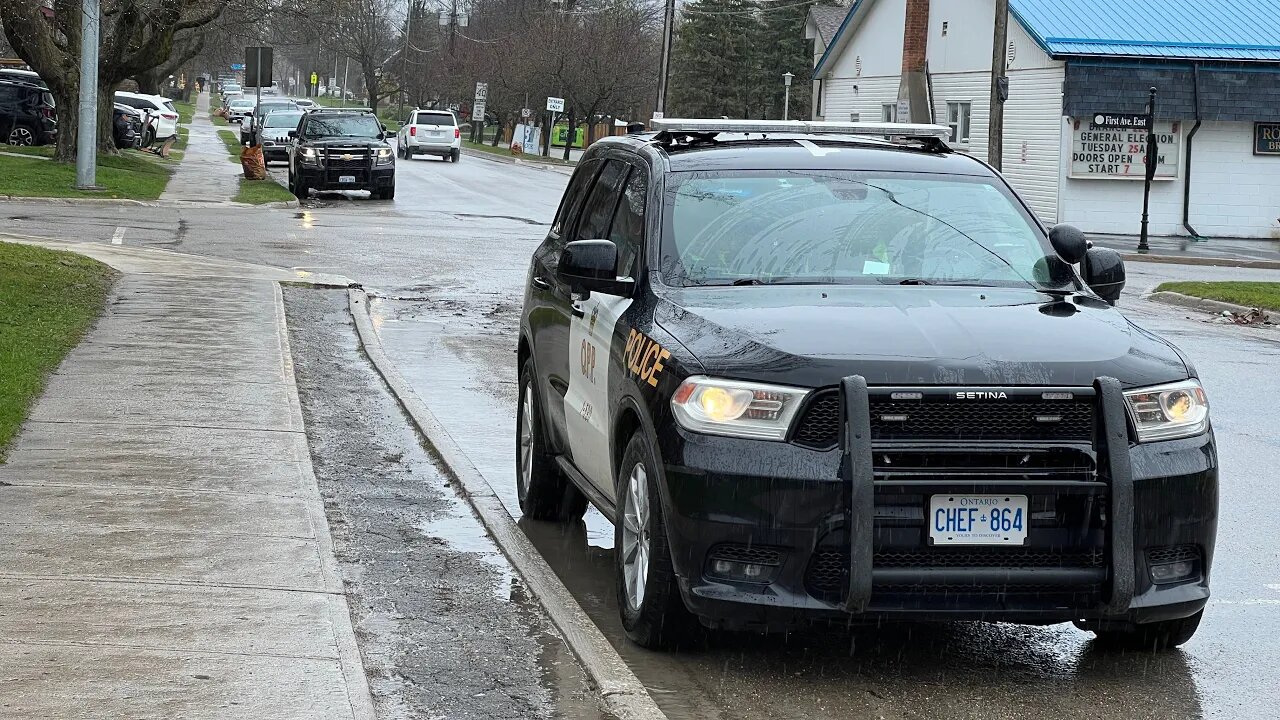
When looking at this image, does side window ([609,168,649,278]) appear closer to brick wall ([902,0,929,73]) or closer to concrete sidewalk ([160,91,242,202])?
concrete sidewalk ([160,91,242,202])

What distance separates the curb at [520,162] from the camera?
6038cm

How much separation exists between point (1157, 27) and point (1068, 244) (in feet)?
109

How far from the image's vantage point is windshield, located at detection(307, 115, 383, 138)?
34812 mm

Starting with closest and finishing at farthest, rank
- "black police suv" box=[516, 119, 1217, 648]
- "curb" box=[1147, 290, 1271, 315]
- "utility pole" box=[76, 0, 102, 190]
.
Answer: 1. "black police suv" box=[516, 119, 1217, 648]
2. "curb" box=[1147, 290, 1271, 315]
3. "utility pole" box=[76, 0, 102, 190]

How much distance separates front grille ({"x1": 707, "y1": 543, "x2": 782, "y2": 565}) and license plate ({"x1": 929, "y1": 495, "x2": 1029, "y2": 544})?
48 centimetres

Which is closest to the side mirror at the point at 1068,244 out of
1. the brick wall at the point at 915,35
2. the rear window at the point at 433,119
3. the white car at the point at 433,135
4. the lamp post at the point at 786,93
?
the brick wall at the point at 915,35

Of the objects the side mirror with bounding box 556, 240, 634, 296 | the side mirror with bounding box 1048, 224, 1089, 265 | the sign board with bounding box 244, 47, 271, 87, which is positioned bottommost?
the side mirror with bounding box 556, 240, 634, 296

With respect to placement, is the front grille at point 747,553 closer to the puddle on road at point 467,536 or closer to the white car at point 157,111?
the puddle on road at point 467,536

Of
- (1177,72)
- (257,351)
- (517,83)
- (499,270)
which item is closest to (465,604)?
(257,351)

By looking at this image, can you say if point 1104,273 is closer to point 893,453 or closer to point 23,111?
point 893,453

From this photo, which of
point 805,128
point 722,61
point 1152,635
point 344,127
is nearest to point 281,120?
point 344,127

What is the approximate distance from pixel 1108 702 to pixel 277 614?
2.82 m

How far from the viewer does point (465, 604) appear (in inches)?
259

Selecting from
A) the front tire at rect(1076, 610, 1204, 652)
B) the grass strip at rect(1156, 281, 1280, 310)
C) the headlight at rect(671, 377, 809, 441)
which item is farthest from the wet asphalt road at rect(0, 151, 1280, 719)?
the headlight at rect(671, 377, 809, 441)
